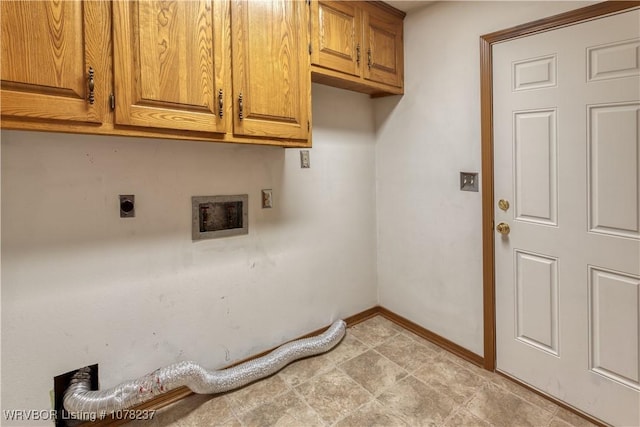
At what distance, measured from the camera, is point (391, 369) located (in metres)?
2.04

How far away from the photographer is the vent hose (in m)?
1.48

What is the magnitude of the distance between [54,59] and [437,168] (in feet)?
6.81

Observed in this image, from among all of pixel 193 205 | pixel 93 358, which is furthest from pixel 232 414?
pixel 193 205

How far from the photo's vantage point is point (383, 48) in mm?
2250

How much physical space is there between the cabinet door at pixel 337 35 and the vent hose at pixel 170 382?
1.80m

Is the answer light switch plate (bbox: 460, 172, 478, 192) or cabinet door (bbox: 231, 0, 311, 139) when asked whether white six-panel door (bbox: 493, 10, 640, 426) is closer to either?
light switch plate (bbox: 460, 172, 478, 192)

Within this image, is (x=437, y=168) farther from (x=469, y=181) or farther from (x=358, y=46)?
(x=358, y=46)

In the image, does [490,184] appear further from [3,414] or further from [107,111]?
[3,414]

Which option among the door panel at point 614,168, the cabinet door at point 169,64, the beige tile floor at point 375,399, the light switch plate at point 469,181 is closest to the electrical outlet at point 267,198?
the cabinet door at point 169,64

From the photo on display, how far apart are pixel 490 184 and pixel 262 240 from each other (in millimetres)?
1436

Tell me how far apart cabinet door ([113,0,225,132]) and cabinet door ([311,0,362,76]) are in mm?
619

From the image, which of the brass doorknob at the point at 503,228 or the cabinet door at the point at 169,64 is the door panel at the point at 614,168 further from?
the cabinet door at the point at 169,64

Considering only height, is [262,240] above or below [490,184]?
below

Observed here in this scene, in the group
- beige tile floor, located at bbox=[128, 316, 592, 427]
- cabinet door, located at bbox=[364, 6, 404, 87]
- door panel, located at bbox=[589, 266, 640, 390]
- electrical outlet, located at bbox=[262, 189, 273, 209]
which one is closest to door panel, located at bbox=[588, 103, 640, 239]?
door panel, located at bbox=[589, 266, 640, 390]
